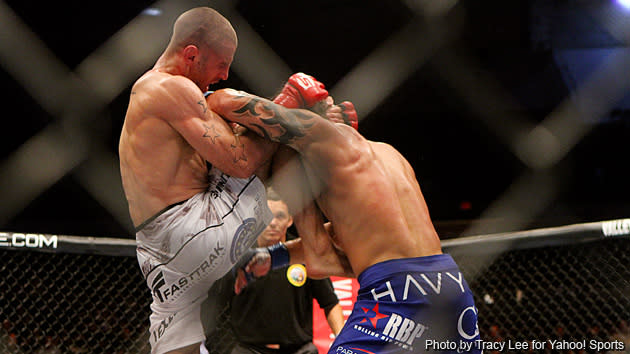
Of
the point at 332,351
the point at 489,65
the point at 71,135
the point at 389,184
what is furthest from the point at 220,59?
the point at 489,65

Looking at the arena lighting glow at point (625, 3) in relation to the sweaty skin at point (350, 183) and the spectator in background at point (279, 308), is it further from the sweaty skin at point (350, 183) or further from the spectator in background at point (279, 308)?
the sweaty skin at point (350, 183)

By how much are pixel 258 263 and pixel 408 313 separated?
1.66ft

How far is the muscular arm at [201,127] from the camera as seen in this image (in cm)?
140

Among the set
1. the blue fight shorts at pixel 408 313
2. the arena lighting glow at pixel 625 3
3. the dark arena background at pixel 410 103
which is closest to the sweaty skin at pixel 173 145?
the blue fight shorts at pixel 408 313

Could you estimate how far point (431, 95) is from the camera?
4.16 metres

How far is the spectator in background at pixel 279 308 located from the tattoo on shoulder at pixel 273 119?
33.0 inches

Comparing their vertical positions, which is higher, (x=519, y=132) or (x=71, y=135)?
(x=71, y=135)

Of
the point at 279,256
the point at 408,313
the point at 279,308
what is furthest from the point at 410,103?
the point at 408,313

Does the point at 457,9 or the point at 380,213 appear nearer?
the point at 380,213

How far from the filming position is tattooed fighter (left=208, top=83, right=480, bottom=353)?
Answer: 4.63 ft

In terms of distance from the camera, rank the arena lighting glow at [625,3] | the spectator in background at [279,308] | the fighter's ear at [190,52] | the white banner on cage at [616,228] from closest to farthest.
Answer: the fighter's ear at [190,52]
the white banner on cage at [616,228]
the spectator in background at [279,308]
the arena lighting glow at [625,3]

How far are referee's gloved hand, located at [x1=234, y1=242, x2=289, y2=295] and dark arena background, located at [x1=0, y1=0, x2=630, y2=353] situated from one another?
78.3 inches

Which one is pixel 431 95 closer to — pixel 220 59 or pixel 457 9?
pixel 457 9

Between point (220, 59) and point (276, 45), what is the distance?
2.22 metres
